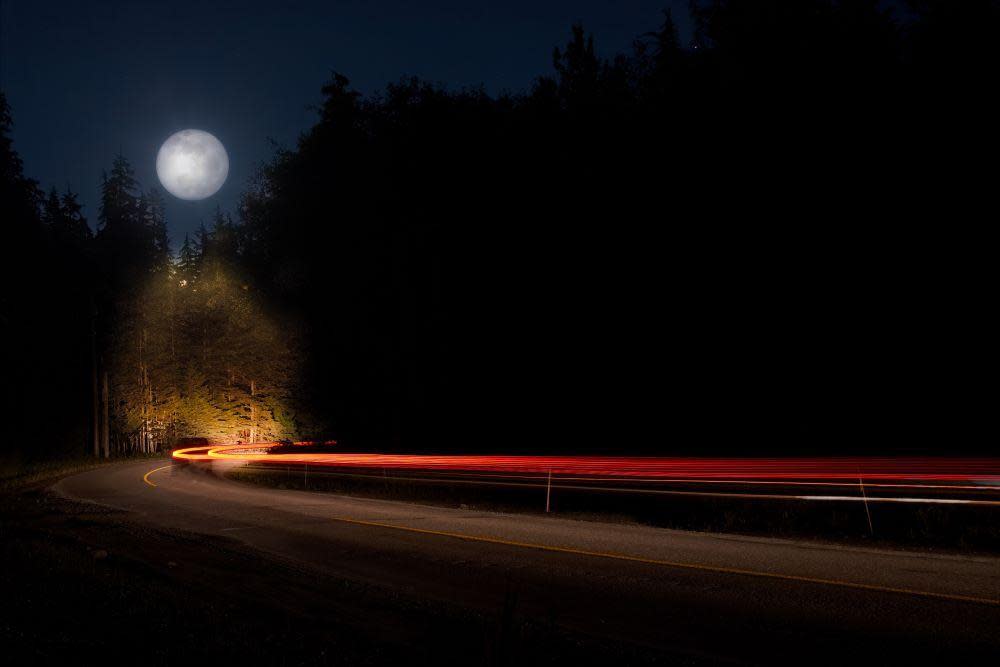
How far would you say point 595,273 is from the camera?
36.7m

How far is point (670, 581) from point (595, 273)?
28705mm

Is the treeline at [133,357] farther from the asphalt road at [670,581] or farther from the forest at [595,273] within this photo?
the asphalt road at [670,581]

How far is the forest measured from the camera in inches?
1045

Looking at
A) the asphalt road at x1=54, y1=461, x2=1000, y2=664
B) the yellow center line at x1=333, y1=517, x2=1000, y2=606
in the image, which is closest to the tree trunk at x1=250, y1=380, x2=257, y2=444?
the asphalt road at x1=54, y1=461, x2=1000, y2=664

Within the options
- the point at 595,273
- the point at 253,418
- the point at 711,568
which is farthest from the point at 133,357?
the point at 711,568

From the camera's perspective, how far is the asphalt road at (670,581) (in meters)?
6.38

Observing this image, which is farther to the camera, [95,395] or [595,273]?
[95,395]

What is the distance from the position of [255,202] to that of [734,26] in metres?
37.8

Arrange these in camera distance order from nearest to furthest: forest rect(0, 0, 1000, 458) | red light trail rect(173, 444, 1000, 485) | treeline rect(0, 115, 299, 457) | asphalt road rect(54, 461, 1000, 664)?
asphalt road rect(54, 461, 1000, 664) → red light trail rect(173, 444, 1000, 485) → forest rect(0, 0, 1000, 458) → treeline rect(0, 115, 299, 457)

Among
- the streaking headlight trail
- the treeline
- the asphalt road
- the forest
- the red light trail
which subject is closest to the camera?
the asphalt road

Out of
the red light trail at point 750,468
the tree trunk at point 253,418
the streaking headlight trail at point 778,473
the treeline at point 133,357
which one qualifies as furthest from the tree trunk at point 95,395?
the red light trail at point 750,468

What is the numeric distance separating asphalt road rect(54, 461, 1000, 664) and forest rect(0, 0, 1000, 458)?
699 inches

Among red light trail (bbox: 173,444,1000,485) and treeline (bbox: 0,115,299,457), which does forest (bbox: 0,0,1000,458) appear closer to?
treeline (bbox: 0,115,299,457)

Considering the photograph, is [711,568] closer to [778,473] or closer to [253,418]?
[778,473]
